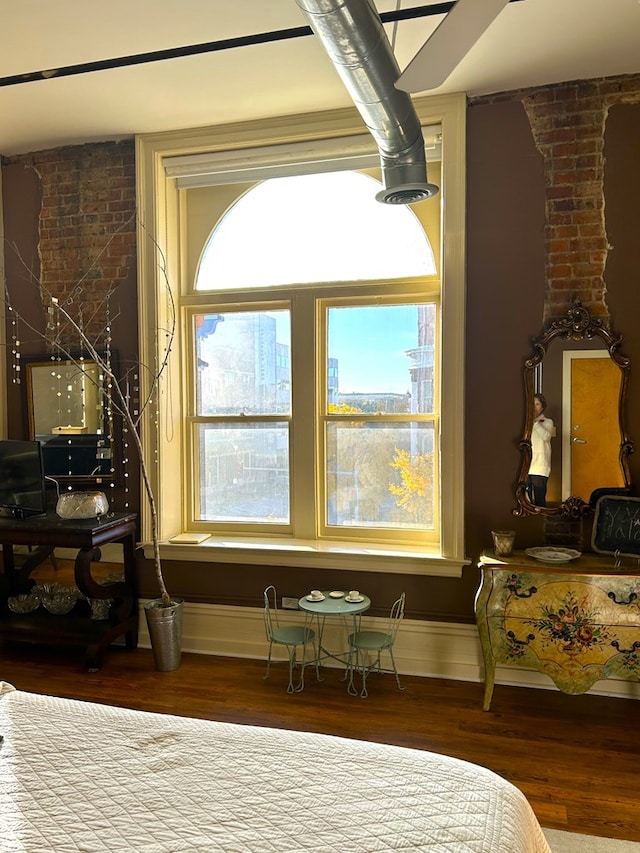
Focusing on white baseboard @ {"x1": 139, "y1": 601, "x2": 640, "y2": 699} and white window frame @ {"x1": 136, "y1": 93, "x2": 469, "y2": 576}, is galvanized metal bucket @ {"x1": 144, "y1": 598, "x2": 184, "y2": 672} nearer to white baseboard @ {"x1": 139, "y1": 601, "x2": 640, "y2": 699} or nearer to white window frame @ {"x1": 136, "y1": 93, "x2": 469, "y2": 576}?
white baseboard @ {"x1": 139, "y1": 601, "x2": 640, "y2": 699}

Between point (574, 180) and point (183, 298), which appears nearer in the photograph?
point (574, 180)

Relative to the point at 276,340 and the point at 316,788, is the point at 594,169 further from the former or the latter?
the point at 316,788

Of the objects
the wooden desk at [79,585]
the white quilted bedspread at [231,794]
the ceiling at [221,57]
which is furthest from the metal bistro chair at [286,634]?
the ceiling at [221,57]

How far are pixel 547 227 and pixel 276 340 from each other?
174 centimetres

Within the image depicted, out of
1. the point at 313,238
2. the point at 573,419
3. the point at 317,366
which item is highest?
the point at 313,238

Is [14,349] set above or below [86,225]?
below

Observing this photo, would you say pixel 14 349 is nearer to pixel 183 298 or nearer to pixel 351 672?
pixel 183 298

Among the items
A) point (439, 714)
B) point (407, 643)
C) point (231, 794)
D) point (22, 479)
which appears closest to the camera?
point (231, 794)

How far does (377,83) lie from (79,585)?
309 cm

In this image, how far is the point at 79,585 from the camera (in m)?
3.73

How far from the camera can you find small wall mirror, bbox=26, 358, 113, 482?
418 cm

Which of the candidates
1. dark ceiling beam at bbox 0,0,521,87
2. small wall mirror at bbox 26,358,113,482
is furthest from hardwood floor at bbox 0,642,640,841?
dark ceiling beam at bbox 0,0,521,87

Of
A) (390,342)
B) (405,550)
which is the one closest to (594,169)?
(390,342)

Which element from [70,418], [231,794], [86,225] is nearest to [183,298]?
[86,225]
